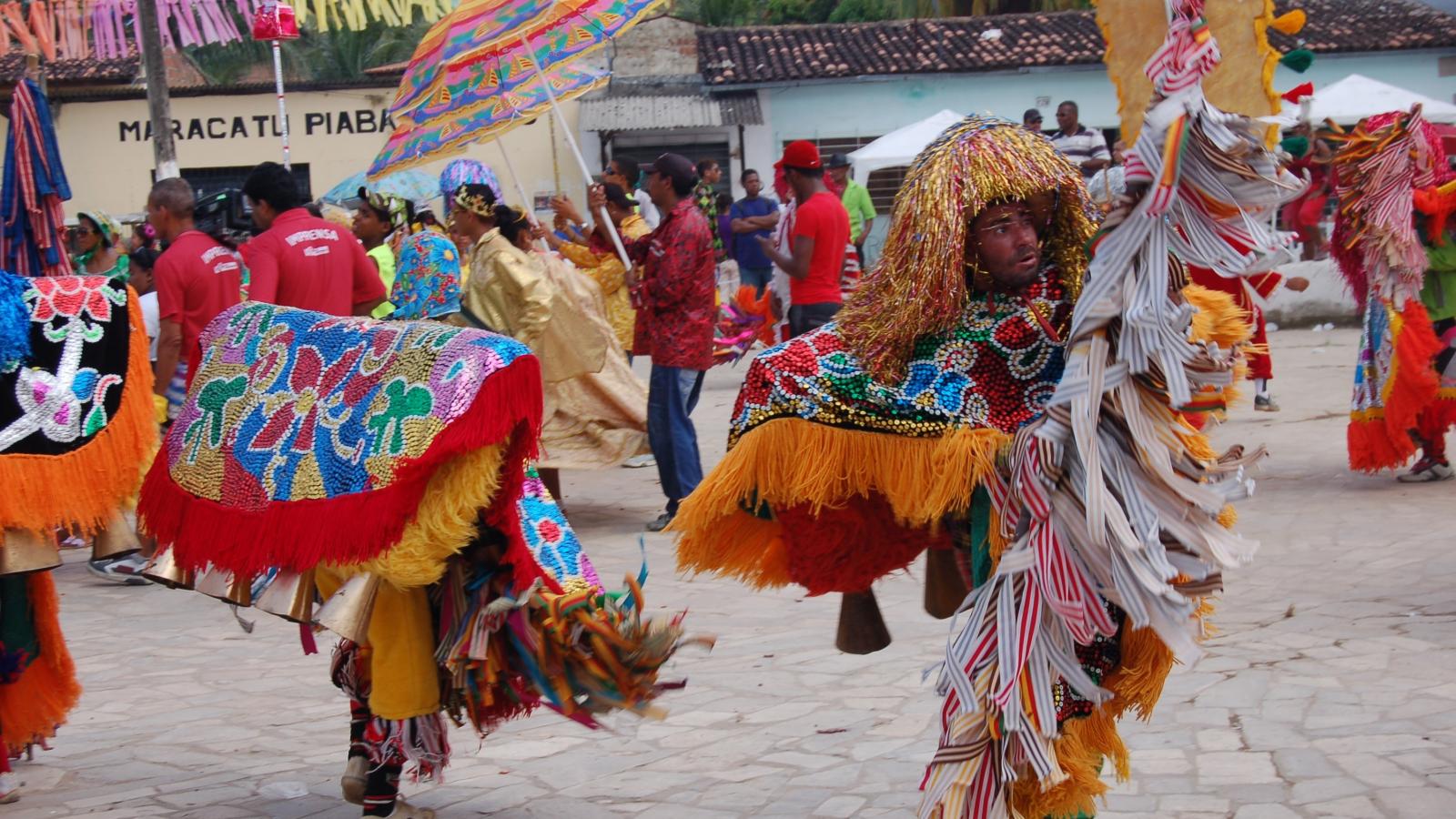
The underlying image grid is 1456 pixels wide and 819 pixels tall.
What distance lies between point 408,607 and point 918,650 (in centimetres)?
255

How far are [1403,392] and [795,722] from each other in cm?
501

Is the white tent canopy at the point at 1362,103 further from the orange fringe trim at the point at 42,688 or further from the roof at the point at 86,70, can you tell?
the roof at the point at 86,70

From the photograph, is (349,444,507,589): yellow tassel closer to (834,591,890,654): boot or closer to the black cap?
(834,591,890,654): boot

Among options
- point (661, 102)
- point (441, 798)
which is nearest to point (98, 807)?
point (441, 798)

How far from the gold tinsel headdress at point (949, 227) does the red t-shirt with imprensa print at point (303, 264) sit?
3.43 metres

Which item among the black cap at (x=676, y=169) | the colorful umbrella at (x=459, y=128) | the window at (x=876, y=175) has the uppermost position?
the colorful umbrella at (x=459, y=128)

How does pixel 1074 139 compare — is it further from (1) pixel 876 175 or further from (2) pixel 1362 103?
(1) pixel 876 175

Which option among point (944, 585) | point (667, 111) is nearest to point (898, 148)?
point (667, 111)

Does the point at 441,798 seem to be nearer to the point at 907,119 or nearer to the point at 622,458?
the point at 622,458

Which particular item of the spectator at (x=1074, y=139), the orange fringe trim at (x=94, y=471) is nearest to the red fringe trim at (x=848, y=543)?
the orange fringe trim at (x=94, y=471)

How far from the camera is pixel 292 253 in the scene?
21.6ft

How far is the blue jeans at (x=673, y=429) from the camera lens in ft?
27.9

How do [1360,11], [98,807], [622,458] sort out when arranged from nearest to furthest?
1. [98,807]
2. [622,458]
3. [1360,11]

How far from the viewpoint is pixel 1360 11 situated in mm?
29453
